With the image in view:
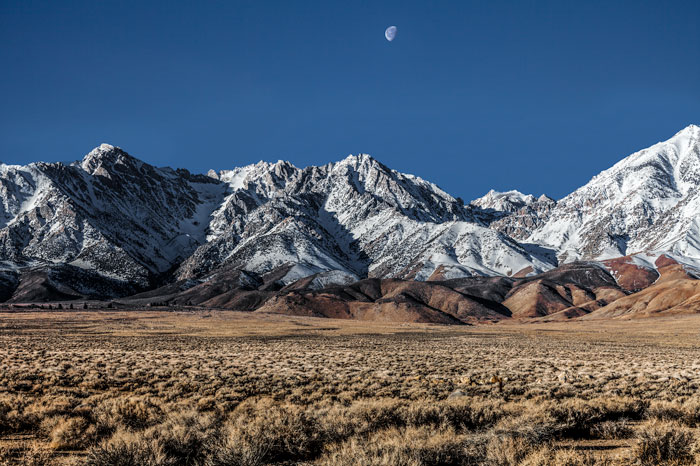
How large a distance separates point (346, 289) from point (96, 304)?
8676 centimetres

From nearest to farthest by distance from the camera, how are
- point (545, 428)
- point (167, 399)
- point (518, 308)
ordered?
point (545, 428) < point (167, 399) < point (518, 308)

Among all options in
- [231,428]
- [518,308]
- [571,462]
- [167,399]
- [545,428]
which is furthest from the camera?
[518,308]

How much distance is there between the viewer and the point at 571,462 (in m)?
9.64

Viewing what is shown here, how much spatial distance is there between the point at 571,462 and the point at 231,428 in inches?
270

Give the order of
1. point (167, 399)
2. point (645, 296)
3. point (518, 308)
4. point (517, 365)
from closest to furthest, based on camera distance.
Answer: point (167, 399) → point (517, 365) → point (645, 296) → point (518, 308)

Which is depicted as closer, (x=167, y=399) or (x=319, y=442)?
(x=319, y=442)

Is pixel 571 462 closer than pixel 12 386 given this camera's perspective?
Yes

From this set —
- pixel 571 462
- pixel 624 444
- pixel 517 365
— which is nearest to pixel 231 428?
pixel 571 462

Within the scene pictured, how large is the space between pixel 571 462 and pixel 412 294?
584 feet

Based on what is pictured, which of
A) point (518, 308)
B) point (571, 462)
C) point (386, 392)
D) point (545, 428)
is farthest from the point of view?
point (518, 308)

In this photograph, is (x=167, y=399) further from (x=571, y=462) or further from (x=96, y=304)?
(x=96, y=304)

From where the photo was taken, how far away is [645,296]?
154 m

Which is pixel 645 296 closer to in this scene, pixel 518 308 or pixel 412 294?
pixel 518 308

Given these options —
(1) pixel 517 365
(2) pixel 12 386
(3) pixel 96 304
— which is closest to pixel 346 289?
(3) pixel 96 304
